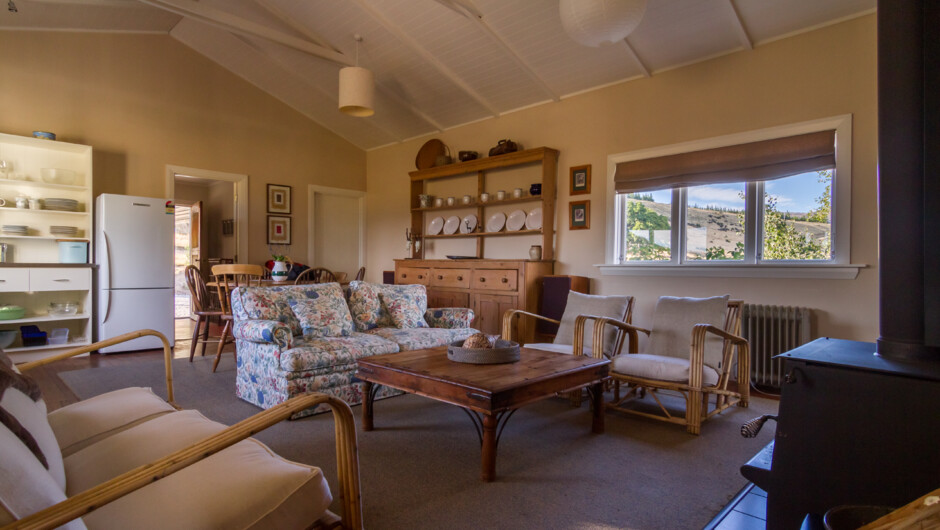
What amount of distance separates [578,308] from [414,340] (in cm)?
135

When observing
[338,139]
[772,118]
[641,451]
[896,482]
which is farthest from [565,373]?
[338,139]

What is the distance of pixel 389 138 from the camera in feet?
24.0

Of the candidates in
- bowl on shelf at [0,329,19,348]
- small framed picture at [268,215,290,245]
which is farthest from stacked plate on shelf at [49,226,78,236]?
small framed picture at [268,215,290,245]

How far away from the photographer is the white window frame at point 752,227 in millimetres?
3637

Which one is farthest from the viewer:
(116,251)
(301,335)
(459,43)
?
(116,251)

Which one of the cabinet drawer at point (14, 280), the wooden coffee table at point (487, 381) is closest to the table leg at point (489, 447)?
the wooden coffee table at point (487, 381)

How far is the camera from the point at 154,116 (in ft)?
19.4

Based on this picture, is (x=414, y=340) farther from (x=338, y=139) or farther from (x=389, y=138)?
(x=338, y=139)

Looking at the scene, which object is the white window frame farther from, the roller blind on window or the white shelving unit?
the white shelving unit

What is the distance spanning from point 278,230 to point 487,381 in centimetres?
558

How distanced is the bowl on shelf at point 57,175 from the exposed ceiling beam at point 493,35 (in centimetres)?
435

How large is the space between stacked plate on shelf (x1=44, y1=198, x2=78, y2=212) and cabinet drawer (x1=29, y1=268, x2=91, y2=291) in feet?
2.17

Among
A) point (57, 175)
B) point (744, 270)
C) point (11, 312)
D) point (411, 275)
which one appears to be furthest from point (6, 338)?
point (744, 270)

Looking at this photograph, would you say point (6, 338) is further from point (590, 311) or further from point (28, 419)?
point (590, 311)
